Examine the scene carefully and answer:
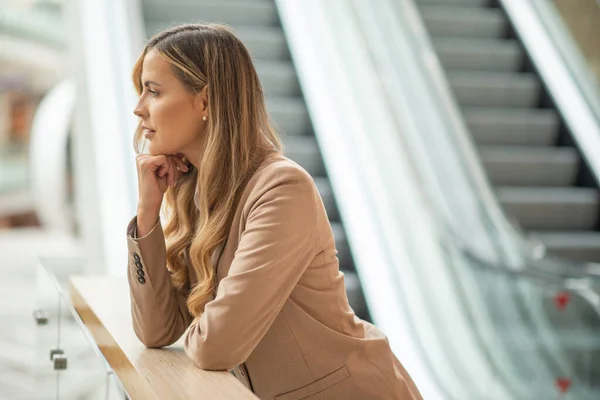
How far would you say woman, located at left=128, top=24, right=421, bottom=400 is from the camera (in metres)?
1.71

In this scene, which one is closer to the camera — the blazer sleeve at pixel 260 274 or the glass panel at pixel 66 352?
the blazer sleeve at pixel 260 274

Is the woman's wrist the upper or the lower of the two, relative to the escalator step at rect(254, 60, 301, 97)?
upper

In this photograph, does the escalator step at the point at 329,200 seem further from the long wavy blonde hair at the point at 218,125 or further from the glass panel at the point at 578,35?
the long wavy blonde hair at the point at 218,125

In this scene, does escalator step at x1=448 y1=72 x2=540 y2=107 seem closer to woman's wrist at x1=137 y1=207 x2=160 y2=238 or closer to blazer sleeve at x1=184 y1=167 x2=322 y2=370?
woman's wrist at x1=137 y1=207 x2=160 y2=238

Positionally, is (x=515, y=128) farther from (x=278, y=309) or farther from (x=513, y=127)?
(x=278, y=309)

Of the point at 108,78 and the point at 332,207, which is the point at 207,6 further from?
the point at 332,207

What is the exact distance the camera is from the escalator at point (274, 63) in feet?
17.8

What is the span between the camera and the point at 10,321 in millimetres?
8523

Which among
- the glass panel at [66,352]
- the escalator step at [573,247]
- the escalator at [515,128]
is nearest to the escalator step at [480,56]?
the escalator at [515,128]

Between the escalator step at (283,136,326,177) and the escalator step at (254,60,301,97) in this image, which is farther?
the escalator step at (254,60,301,97)

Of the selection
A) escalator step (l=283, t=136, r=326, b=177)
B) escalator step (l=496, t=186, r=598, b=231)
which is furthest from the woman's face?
escalator step (l=496, t=186, r=598, b=231)

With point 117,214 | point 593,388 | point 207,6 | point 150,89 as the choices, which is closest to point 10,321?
point 207,6

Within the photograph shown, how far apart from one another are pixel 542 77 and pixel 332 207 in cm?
213

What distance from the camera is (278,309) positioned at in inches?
67.2
